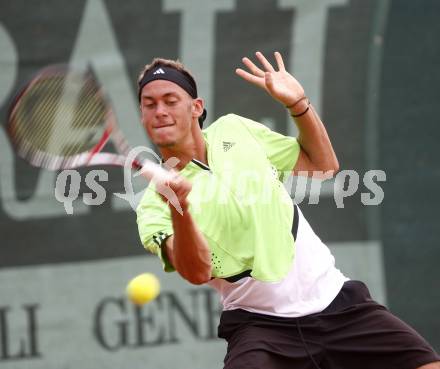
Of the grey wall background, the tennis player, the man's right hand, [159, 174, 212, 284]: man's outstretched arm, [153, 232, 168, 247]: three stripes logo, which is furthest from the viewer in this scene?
the grey wall background

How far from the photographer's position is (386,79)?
6.12 m

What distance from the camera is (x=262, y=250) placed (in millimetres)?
3857

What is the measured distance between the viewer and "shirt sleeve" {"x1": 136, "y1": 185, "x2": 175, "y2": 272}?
3727mm

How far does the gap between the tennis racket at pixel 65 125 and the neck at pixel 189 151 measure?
195 mm

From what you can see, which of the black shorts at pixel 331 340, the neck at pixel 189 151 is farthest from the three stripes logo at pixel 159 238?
the black shorts at pixel 331 340

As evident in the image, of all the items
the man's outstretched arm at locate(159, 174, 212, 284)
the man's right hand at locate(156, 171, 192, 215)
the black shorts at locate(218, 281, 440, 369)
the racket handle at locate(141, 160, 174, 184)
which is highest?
the racket handle at locate(141, 160, 174, 184)

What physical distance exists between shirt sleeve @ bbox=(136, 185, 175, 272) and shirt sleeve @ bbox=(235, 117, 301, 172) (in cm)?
57

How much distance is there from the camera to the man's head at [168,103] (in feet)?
12.5

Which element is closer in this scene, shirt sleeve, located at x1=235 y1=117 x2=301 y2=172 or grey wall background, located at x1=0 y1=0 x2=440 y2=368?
shirt sleeve, located at x1=235 y1=117 x2=301 y2=172

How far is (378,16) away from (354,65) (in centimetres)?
37

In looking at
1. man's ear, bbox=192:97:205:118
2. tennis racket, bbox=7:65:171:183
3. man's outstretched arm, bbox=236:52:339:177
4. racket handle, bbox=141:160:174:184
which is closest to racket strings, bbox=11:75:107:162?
tennis racket, bbox=7:65:171:183

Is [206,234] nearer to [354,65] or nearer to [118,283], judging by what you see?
[118,283]

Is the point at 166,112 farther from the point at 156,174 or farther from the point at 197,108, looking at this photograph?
the point at 156,174

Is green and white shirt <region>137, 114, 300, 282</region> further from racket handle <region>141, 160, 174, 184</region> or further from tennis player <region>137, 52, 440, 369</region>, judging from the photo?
racket handle <region>141, 160, 174, 184</region>
